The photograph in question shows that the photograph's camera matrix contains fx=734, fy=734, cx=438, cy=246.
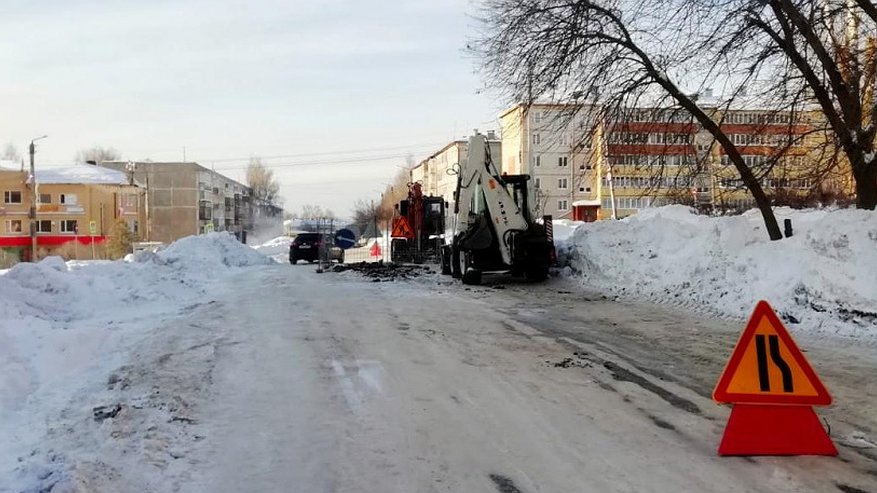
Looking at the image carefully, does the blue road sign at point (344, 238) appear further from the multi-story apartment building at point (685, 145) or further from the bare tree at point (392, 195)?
the bare tree at point (392, 195)

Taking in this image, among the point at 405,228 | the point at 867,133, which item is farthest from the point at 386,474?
the point at 405,228

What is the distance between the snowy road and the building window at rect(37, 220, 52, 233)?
7605cm

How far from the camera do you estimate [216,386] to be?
7484mm

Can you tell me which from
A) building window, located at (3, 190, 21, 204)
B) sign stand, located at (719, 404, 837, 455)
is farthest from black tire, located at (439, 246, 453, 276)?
building window, located at (3, 190, 21, 204)

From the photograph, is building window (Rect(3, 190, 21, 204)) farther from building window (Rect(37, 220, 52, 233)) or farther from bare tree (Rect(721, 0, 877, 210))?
bare tree (Rect(721, 0, 877, 210))

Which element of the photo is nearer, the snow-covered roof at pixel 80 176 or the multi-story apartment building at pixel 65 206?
the multi-story apartment building at pixel 65 206

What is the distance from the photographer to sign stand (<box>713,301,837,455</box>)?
17.8ft

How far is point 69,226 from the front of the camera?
259 feet

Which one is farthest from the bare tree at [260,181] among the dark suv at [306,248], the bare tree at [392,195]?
the dark suv at [306,248]

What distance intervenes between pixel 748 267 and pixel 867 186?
11.8ft

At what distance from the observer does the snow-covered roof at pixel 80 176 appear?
258 ft

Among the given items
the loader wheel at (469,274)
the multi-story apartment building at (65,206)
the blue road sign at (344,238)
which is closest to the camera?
the loader wheel at (469,274)

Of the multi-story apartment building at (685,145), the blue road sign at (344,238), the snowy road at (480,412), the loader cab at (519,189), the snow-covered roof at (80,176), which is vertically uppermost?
the snow-covered roof at (80,176)

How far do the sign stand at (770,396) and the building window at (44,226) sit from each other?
8480 centimetres
